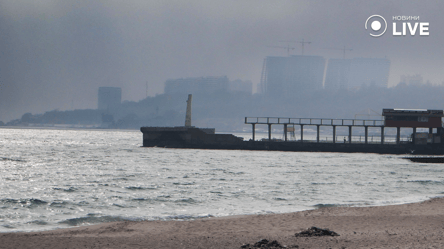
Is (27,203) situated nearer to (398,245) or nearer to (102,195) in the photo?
(102,195)

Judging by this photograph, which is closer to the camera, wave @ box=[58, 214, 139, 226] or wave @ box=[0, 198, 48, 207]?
wave @ box=[58, 214, 139, 226]

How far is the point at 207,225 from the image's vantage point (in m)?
18.9

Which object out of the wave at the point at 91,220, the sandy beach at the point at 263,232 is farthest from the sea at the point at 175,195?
the sandy beach at the point at 263,232

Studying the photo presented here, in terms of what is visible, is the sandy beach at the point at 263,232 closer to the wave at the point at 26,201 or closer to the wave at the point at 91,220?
the wave at the point at 91,220

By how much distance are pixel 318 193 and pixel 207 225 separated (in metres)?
14.2

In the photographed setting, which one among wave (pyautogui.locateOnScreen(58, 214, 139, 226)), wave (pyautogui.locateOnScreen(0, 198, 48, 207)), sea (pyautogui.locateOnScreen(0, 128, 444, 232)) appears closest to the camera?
wave (pyautogui.locateOnScreen(58, 214, 139, 226))


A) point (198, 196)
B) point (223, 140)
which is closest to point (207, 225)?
point (198, 196)

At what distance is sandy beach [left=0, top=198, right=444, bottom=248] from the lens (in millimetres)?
14570

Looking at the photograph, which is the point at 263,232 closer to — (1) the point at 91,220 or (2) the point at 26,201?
(1) the point at 91,220

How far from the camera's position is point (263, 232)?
1698cm

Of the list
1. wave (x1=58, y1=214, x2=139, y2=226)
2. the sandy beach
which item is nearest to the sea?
wave (x1=58, y1=214, x2=139, y2=226)

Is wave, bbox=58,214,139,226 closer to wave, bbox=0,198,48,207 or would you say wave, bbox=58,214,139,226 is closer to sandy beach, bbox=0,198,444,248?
sandy beach, bbox=0,198,444,248

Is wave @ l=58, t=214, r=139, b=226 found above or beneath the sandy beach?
beneath

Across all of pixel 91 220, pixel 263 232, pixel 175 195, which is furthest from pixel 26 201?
pixel 263 232
